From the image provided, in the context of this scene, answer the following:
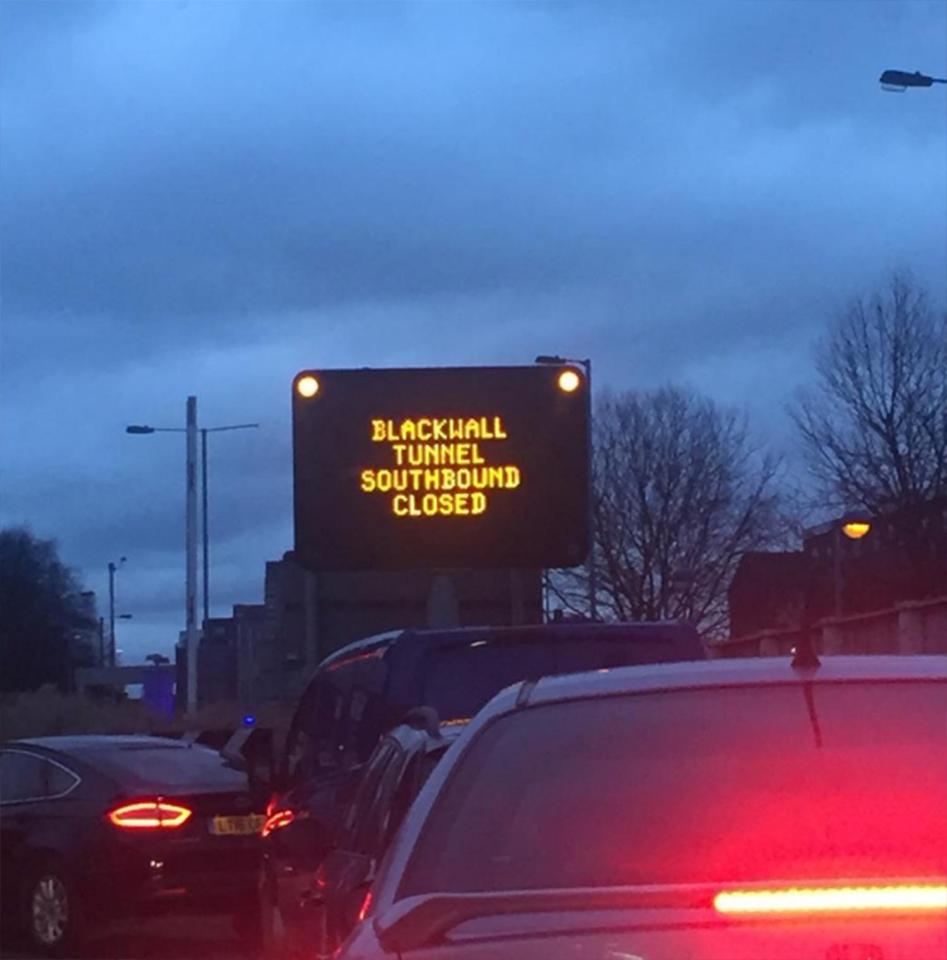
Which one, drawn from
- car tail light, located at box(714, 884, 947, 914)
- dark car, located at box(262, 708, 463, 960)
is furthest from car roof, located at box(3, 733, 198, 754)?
car tail light, located at box(714, 884, 947, 914)

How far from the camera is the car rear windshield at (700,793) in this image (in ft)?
14.5

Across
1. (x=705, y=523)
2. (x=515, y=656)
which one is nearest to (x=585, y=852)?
(x=515, y=656)

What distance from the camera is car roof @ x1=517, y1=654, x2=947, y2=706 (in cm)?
502

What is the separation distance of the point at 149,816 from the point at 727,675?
10.1m

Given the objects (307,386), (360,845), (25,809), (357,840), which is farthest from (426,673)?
(307,386)

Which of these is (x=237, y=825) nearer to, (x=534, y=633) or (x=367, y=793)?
(x=534, y=633)

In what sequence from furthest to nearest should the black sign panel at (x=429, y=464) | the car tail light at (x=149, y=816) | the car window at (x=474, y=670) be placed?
the black sign panel at (x=429, y=464) < the car tail light at (x=149, y=816) < the car window at (x=474, y=670)

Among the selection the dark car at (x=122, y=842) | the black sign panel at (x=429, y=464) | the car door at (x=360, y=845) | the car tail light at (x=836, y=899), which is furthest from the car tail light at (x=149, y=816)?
the car tail light at (x=836, y=899)

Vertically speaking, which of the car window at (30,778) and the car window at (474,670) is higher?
the car window at (474,670)

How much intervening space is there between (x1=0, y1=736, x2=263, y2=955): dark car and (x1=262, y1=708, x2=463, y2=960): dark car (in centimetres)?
443

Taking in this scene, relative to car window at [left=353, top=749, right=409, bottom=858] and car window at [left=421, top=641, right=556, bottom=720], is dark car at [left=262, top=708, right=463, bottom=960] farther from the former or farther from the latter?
car window at [left=421, top=641, right=556, bottom=720]

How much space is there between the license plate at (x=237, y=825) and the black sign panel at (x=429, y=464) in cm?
383

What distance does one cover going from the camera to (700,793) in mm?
4641

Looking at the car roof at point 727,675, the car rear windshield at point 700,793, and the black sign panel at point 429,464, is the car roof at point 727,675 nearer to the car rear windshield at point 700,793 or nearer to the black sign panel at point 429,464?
the car rear windshield at point 700,793
